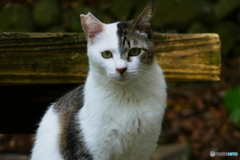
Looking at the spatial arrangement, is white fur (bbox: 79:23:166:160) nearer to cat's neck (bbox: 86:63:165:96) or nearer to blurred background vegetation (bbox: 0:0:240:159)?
cat's neck (bbox: 86:63:165:96)

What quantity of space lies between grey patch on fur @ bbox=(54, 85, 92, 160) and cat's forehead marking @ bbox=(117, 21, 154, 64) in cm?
49

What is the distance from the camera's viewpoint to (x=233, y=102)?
474cm

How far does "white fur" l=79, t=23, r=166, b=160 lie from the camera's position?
6.46 feet

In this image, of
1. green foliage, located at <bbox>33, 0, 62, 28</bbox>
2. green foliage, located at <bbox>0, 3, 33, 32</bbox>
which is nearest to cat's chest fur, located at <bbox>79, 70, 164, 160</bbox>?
green foliage, located at <bbox>0, 3, 33, 32</bbox>

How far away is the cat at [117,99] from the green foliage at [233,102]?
2.80 metres

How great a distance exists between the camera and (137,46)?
207 centimetres

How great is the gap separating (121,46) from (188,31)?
165 inches

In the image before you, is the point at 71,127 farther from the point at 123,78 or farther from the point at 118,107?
the point at 123,78

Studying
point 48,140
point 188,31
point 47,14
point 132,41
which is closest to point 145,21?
point 132,41

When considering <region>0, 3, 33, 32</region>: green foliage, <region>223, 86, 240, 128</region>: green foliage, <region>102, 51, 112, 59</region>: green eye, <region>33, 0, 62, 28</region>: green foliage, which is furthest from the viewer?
<region>33, 0, 62, 28</region>: green foliage

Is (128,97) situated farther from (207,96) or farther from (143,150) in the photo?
(207,96)

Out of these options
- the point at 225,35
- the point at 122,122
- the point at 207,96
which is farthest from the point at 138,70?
the point at 225,35

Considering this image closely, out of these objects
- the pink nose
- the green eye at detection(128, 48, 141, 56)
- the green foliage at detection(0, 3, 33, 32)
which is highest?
the green foliage at detection(0, 3, 33, 32)

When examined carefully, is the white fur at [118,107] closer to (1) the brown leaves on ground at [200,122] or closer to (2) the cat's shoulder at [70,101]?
(2) the cat's shoulder at [70,101]
